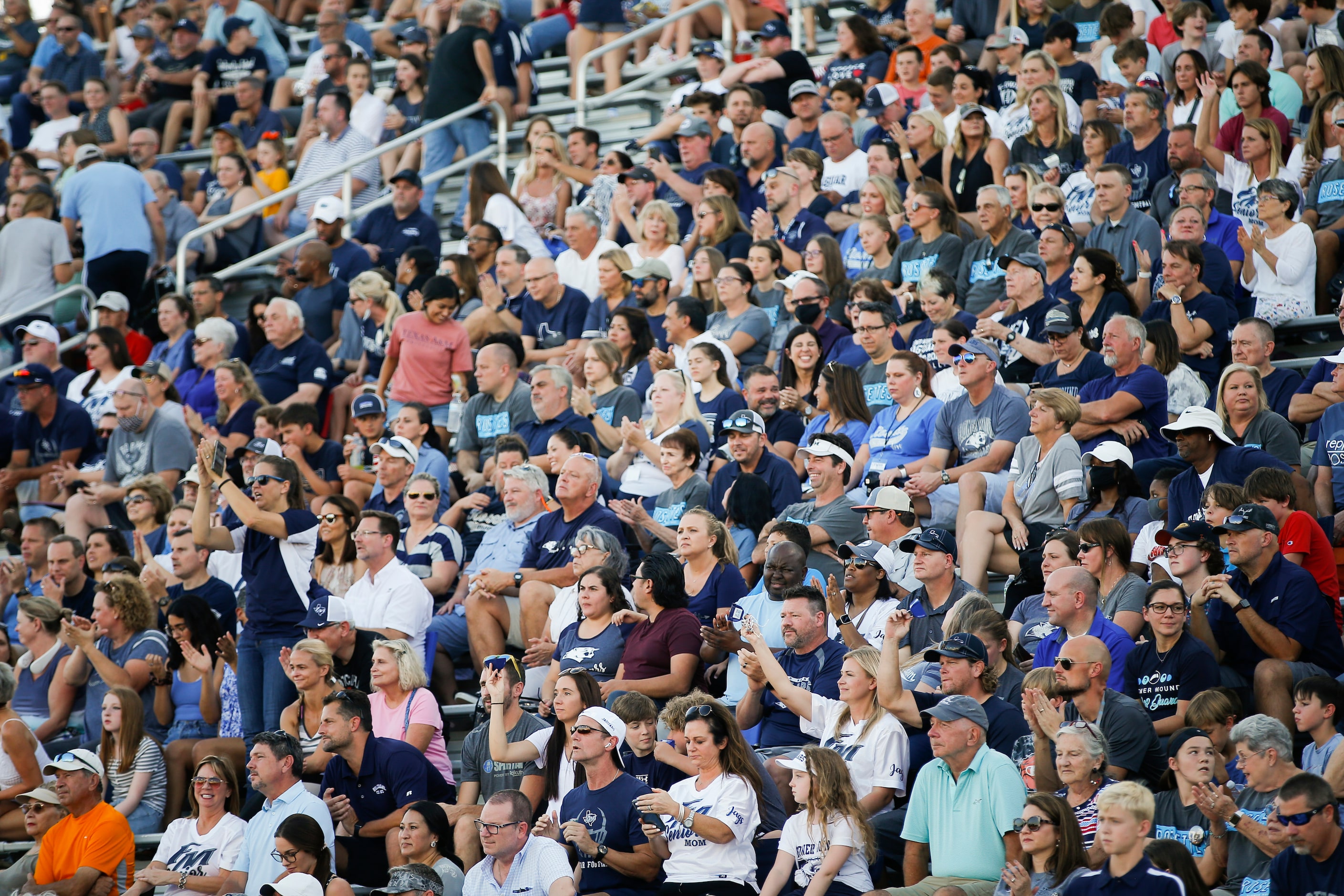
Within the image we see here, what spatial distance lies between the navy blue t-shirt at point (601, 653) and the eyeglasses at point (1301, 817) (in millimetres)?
3366

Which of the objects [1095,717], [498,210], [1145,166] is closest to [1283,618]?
[1095,717]

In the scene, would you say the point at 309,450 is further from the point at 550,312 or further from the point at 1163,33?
the point at 1163,33

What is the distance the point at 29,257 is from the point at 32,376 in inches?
83.2

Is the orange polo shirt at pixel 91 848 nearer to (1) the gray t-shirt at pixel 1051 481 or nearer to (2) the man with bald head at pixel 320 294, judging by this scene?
(1) the gray t-shirt at pixel 1051 481

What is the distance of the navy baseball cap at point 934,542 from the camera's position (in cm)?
785

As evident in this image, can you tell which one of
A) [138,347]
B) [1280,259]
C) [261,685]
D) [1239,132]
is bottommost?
[261,685]

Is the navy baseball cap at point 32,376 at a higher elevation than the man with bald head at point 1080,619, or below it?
below

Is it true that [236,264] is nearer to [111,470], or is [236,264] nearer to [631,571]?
[111,470]

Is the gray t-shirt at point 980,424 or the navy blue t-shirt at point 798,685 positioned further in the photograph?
the gray t-shirt at point 980,424

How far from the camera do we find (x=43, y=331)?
12.9m

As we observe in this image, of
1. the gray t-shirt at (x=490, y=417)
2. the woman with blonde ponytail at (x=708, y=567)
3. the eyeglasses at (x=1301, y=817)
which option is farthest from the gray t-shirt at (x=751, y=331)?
the eyeglasses at (x=1301, y=817)

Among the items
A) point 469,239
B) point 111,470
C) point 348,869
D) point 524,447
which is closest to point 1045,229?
point 524,447

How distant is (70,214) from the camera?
13875mm

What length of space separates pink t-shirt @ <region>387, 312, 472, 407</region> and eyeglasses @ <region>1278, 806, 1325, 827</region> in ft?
22.6
